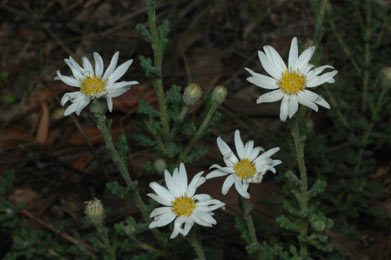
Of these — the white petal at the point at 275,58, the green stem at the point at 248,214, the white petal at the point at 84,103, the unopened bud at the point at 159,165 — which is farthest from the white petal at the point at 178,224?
the white petal at the point at 275,58

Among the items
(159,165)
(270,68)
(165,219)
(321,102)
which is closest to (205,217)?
(165,219)

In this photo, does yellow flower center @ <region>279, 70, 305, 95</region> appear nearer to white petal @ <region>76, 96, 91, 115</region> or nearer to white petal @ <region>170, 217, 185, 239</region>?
white petal @ <region>170, 217, 185, 239</region>

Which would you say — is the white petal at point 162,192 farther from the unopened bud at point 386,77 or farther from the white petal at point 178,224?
the unopened bud at point 386,77

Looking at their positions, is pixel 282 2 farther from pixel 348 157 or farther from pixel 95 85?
pixel 95 85

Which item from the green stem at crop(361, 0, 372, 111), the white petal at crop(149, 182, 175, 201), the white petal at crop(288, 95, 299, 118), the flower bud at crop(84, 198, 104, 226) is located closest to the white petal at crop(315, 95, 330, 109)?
the white petal at crop(288, 95, 299, 118)

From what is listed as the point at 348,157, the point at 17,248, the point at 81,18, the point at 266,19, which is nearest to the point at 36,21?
the point at 81,18

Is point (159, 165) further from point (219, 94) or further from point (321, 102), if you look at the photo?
point (321, 102)
